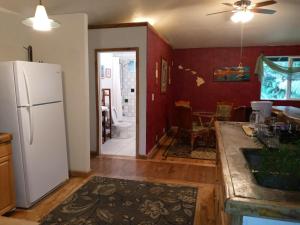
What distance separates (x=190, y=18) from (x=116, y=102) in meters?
3.62

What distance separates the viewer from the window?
6.35 m

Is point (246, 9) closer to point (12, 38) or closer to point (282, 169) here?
point (282, 169)

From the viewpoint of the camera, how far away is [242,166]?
126cm

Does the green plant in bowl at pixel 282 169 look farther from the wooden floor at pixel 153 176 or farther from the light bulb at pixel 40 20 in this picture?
the light bulb at pixel 40 20

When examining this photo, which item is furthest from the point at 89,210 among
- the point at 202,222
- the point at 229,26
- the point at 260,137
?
the point at 229,26

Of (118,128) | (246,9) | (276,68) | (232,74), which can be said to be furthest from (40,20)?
(276,68)

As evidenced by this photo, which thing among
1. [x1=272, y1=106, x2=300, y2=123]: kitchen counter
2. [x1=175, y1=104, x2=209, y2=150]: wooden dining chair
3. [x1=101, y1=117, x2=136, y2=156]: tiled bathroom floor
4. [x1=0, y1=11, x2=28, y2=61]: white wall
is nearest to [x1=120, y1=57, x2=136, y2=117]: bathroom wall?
[x1=101, y1=117, x2=136, y2=156]: tiled bathroom floor

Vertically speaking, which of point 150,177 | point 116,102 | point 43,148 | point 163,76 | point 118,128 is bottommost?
point 150,177

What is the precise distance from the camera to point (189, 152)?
4.69 meters

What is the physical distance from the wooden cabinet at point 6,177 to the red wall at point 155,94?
91.0 inches

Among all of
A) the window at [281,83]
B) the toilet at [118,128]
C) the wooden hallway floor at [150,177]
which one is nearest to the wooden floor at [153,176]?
the wooden hallway floor at [150,177]

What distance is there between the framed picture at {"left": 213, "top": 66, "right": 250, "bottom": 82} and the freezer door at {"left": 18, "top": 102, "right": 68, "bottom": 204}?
15.9 feet

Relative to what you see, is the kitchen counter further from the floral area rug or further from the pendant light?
→ the pendant light

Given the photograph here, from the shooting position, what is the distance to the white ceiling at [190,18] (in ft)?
10.7
